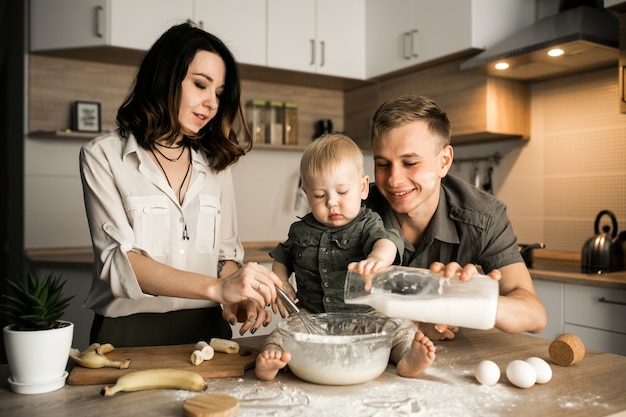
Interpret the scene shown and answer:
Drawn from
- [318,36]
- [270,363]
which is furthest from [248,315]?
[318,36]

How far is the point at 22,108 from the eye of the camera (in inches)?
125

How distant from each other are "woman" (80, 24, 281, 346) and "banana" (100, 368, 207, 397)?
365mm

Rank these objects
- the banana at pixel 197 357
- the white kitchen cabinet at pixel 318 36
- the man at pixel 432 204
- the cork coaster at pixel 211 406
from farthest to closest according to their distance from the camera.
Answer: the white kitchen cabinet at pixel 318 36 < the man at pixel 432 204 < the banana at pixel 197 357 < the cork coaster at pixel 211 406

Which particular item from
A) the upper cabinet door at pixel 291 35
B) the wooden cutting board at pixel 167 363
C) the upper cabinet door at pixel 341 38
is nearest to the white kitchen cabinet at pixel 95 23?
the upper cabinet door at pixel 291 35

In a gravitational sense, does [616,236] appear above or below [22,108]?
below

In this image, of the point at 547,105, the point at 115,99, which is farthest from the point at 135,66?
the point at 547,105

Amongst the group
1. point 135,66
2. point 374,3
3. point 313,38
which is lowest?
point 135,66

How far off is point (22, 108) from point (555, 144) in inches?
115

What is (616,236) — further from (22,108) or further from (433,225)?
(22,108)

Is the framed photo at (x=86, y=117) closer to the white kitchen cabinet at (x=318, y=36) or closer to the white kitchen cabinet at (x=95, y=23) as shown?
the white kitchen cabinet at (x=95, y=23)

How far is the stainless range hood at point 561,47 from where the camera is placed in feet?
8.30

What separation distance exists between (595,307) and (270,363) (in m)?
1.84

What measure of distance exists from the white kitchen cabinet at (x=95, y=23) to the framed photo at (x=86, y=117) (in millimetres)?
335

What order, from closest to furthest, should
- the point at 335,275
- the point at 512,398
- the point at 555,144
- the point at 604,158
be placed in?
the point at 512,398, the point at 335,275, the point at 604,158, the point at 555,144
